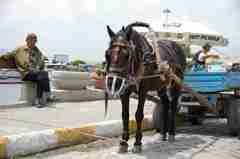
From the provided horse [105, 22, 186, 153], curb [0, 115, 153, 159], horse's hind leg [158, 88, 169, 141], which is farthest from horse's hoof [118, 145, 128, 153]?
horse's hind leg [158, 88, 169, 141]

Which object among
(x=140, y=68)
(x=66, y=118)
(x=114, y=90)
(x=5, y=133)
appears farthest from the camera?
(x=66, y=118)

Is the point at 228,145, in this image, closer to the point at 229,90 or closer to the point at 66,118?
the point at 229,90

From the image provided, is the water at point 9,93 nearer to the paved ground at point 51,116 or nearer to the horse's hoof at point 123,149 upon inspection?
the paved ground at point 51,116

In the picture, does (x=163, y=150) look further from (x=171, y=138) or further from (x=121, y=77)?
(x=121, y=77)

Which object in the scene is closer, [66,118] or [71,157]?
[71,157]

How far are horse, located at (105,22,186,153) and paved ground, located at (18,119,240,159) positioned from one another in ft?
0.92

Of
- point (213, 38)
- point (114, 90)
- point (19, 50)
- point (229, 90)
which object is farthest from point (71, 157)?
point (213, 38)

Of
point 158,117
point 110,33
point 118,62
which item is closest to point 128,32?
point 110,33

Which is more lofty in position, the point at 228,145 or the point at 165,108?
the point at 165,108

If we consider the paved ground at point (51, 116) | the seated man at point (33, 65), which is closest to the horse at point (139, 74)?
the paved ground at point (51, 116)

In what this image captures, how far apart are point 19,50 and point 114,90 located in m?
5.29

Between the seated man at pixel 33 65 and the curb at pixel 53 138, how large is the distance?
3.53m

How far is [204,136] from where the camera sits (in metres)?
8.64

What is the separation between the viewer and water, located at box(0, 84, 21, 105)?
11.2 m
